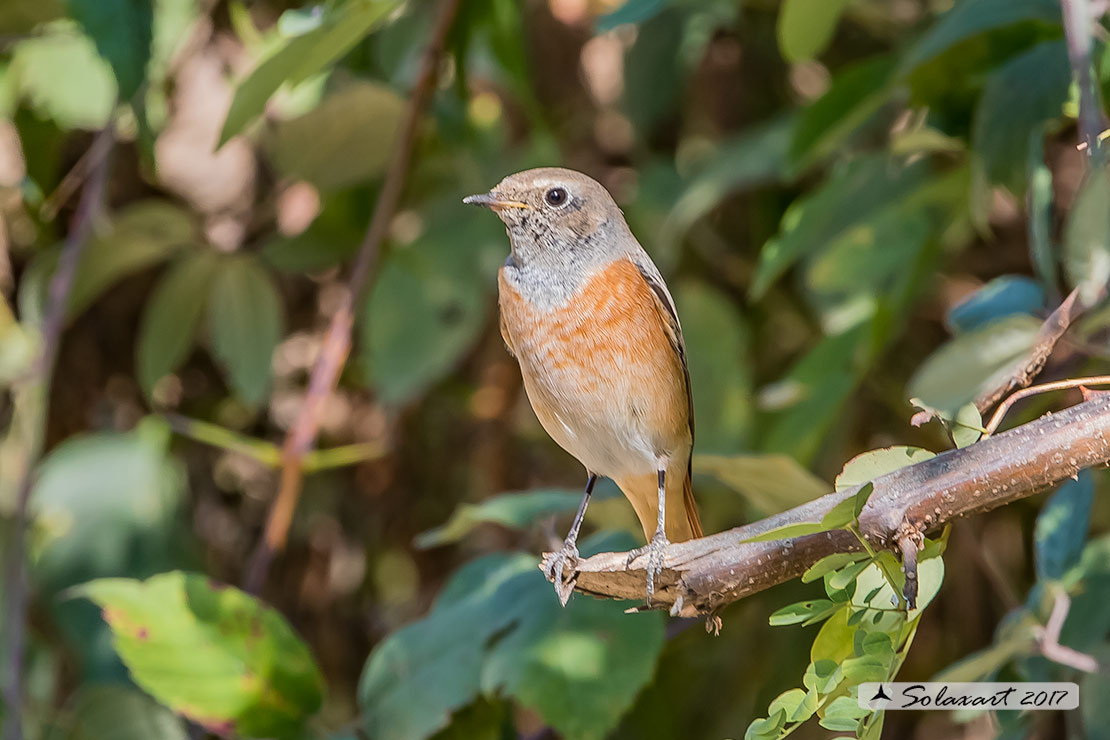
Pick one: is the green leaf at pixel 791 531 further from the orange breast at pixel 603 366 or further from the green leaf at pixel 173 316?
the green leaf at pixel 173 316

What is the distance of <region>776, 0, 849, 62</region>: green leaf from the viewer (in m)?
2.47

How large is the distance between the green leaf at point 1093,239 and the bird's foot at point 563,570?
94 centimetres

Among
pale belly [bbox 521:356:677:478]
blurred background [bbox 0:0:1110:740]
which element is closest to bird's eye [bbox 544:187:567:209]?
pale belly [bbox 521:356:677:478]

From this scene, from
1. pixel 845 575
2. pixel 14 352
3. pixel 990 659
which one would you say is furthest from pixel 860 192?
pixel 14 352

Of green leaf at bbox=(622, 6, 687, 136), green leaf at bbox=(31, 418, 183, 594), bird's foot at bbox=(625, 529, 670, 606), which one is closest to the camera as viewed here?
bird's foot at bbox=(625, 529, 670, 606)

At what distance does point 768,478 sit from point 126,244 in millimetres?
2032

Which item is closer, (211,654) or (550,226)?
(550,226)

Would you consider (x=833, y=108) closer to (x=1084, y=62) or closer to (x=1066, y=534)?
(x=1084, y=62)

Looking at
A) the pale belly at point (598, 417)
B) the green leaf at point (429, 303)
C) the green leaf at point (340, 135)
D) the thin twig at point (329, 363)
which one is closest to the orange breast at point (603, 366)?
the pale belly at point (598, 417)

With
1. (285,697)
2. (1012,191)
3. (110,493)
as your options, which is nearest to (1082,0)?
(1012,191)

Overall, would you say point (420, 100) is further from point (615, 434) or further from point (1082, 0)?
point (1082, 0)

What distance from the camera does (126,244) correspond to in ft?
10.8

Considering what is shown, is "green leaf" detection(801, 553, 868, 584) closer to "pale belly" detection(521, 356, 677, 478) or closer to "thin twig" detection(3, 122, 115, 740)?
"pale belly" detection(521, 356, 677, 478)

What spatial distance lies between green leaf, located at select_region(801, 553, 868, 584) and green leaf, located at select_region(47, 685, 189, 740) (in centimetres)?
185
